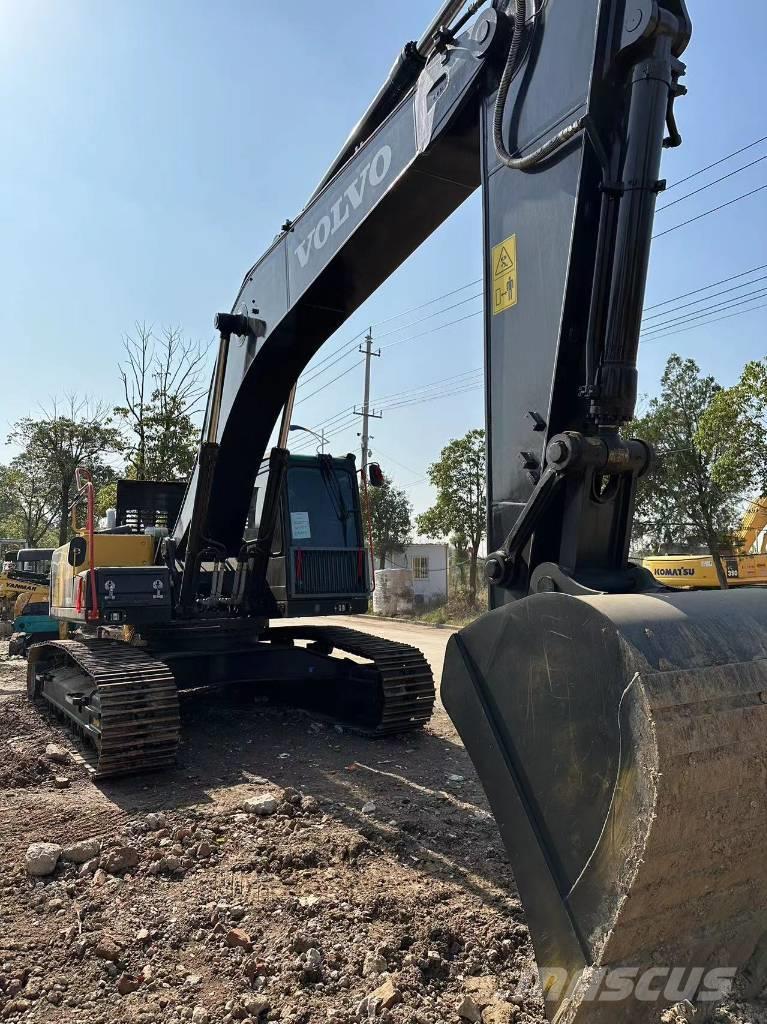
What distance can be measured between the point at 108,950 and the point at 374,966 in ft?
3.58

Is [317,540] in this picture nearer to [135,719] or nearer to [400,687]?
[400,687]

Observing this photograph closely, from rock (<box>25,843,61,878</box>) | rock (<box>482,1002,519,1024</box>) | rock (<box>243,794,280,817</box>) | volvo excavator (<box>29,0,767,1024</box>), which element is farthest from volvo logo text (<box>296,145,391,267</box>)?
rock (<box>482,1002,519,1024</box>)

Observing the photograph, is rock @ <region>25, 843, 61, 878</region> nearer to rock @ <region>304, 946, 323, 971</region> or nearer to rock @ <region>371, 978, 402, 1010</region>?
rock @ <region>304, 946, 323, 971</region>

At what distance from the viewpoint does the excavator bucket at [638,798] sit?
2131 millimetres

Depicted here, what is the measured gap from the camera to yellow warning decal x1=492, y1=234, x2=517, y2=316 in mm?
3246

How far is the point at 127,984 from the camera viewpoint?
2.97 meters

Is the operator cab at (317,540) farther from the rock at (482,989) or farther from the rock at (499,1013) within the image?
the rock at (499,1013)

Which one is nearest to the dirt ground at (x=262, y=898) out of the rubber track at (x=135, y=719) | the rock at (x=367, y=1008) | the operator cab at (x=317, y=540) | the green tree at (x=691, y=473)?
the rock at (x=367, y=1008)

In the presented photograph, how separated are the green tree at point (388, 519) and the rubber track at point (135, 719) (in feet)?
92.5

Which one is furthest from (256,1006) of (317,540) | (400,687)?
(317,540)

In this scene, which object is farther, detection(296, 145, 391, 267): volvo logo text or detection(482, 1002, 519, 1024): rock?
detection(296, 145, 391, 267): volvo logo text

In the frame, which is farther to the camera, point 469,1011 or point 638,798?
point 469,1011

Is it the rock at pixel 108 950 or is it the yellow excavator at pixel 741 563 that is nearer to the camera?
the rock at pixel 108 950

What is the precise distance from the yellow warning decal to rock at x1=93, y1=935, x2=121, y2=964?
A: 9.94 feet
